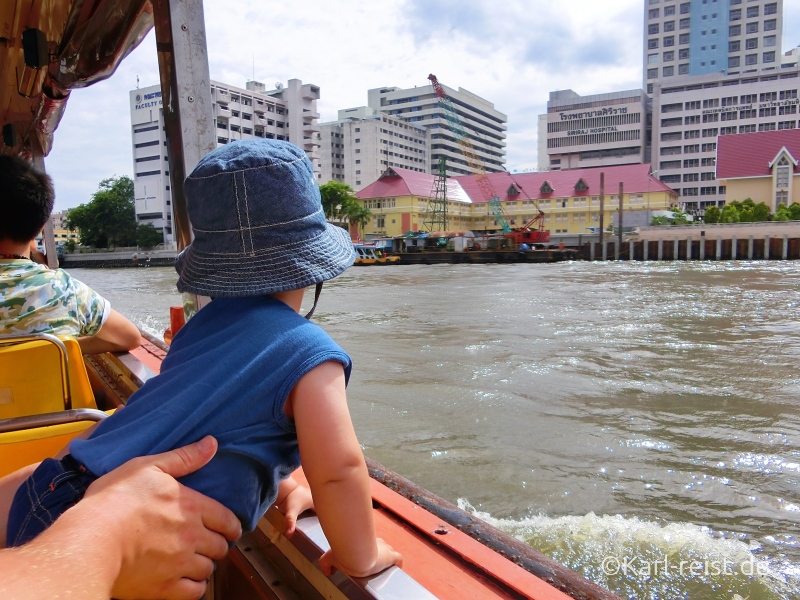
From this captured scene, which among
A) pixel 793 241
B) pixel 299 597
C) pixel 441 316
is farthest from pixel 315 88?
pixel 299 597

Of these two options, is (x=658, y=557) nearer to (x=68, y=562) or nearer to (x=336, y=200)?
(x=68, y=562)

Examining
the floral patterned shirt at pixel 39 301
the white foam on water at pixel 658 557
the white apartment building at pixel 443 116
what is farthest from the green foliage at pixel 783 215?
the white apartment building at pixel 443 116

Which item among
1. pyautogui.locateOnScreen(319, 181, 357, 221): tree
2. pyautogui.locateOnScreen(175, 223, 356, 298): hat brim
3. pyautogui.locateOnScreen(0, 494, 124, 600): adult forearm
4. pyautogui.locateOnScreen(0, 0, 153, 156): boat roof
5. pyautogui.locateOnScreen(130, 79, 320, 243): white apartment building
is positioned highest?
pyautogui.locateOnScreen(130, 79, 320, 243): white apartment building

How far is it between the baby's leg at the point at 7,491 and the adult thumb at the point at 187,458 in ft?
1.02

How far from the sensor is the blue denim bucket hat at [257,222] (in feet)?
2.80

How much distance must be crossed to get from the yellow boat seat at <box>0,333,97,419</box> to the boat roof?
1295 mm

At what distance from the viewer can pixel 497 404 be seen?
14.3 ft

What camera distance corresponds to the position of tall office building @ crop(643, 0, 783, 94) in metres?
68.2

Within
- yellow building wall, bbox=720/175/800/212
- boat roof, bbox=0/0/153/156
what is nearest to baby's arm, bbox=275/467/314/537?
boat roof, bbox=0/0/153/156

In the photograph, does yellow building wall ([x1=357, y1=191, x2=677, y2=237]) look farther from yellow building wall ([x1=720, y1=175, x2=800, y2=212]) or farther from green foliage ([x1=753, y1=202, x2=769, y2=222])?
green foliage ([x1=753, y1=202, x2=769, y2=222])

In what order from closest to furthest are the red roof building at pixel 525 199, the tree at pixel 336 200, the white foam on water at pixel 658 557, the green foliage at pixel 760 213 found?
the white foam on water at pixel 658 557 → the green foliage at pixel 760 213 → the red roof building at pixel 525 199 → the tree at pixel 336 200

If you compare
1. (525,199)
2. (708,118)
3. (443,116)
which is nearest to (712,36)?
(708,118)

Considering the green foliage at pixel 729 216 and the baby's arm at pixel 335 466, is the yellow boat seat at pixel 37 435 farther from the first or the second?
the green foliage at pixel 729 216

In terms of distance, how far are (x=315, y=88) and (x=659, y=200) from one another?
3288 centimetres
